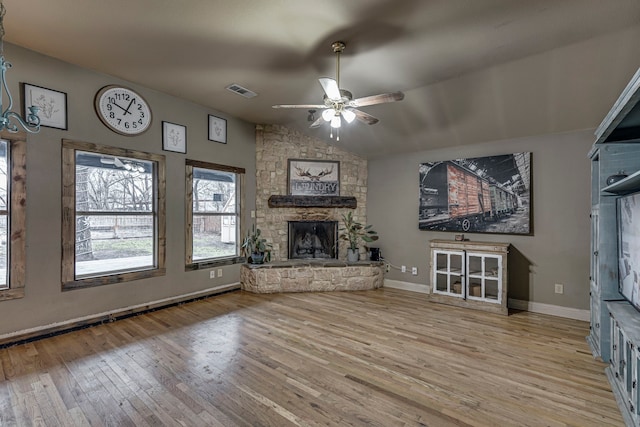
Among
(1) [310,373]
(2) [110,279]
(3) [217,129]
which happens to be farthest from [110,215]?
(1) [310,373]

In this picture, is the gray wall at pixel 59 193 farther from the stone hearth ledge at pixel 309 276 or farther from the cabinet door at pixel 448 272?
the cabinet door at pixel 448 272

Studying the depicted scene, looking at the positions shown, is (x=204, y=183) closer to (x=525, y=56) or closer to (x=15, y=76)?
(x=15, y=76)

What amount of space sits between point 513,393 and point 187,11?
3900 mm

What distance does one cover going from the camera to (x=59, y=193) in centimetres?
328

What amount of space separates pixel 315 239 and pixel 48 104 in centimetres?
416

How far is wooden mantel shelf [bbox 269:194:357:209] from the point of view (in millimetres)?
5469

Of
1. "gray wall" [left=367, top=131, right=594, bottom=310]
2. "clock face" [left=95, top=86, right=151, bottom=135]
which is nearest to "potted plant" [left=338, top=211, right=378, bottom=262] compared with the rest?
"gray wall" [left=367, top=131, right=594, bottom=310]

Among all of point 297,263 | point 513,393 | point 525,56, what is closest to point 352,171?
point 297,263

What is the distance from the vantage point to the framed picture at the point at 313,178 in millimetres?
5609

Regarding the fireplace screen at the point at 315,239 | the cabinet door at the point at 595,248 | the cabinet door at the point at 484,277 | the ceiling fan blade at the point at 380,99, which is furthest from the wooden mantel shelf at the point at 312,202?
the cabinet door at the point at 595,248

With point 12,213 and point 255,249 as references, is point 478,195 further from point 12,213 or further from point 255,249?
point 12,213

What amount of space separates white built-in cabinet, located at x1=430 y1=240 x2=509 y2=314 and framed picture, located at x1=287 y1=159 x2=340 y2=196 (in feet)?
6.95

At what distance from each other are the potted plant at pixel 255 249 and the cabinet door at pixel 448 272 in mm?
2770

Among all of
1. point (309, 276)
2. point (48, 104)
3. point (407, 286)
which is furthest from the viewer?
point (407, 286)
